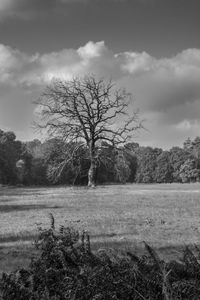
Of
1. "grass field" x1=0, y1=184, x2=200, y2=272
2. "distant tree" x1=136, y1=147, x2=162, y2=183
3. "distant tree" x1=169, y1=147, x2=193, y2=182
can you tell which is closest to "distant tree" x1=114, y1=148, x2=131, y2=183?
"grass field" x1=0, y1=184, x2=200, y2=272

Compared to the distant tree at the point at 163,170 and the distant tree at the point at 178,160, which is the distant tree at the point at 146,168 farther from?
the distant tree at the point at 178,160

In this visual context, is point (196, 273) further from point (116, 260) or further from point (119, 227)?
point (119, 227)

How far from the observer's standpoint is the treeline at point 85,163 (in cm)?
4728

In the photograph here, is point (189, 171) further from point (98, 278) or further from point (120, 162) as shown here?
point (98, 278)

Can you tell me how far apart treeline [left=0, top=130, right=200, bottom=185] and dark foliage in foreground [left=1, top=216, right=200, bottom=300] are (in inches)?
1688

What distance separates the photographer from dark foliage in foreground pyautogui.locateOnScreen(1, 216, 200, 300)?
226 centimetres

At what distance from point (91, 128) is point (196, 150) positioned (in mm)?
79329

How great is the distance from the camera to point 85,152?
48.8 m

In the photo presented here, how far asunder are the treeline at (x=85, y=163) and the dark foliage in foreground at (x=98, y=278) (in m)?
42.9

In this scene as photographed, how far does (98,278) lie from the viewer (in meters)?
2.40

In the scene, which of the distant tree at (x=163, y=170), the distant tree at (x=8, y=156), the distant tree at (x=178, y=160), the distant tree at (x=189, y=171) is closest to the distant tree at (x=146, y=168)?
the distant tree at (x=163, y=170)

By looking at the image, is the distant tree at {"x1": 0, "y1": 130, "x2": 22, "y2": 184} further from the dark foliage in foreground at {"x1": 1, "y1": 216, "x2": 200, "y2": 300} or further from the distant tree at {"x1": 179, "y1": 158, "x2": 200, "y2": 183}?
the dark foliage in foreground at {"x1": 1, "y1": 216, "x2": 200, "y2": 300}

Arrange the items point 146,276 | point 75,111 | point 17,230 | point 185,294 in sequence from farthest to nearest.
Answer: point 75,111 → point 17,230 → point 146,276 → point 185,294

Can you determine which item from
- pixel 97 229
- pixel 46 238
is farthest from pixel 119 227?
pixel 46 238
